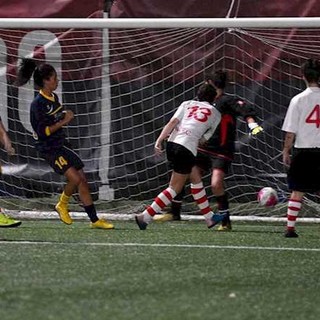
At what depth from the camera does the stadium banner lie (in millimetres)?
14102

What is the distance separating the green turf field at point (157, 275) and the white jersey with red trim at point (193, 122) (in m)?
0.88

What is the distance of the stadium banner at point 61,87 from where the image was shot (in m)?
14.1

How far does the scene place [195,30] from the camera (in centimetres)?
1378

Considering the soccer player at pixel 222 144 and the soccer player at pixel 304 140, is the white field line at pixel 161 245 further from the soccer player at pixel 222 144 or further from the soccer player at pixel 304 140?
the soccer player at pixel 222 144

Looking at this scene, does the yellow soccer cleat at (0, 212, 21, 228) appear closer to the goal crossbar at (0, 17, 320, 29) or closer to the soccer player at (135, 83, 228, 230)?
the soccer player at (135, 83, 228, 230)

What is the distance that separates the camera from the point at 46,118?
11570mm

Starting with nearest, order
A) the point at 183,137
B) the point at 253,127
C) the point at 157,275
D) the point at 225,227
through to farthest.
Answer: the point at 157,275 < the point at 183,137 < the point at 253,127 < the point at 225,227

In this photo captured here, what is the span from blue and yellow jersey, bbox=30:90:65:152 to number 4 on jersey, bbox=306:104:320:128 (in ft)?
8.15

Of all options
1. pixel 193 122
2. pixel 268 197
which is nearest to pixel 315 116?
pixel 193 122

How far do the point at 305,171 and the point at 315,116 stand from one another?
1.69 ft

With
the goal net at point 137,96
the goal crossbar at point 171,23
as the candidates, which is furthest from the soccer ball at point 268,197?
the goal crossbar at point 171,23

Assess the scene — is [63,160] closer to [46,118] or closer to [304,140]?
[46,118]

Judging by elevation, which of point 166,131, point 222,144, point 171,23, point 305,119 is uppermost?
point 171,23

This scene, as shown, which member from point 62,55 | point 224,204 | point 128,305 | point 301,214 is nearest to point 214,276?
point 128,305
